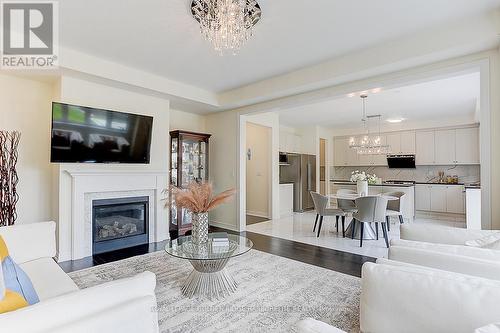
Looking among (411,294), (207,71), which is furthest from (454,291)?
(207,71)

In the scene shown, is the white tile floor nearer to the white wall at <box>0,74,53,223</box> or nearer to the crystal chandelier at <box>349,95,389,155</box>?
the crystal chandelier at <box>349,95,389,155</box>

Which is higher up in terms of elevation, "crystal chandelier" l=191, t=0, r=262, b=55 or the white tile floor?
"crystal chandelier" l=191, t=0, r=262, b=55

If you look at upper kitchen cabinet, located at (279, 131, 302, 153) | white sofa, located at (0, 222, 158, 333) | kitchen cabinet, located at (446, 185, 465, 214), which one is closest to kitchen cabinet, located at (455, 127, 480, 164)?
kitchen cabinet, located at (446, 185, 465, 214)

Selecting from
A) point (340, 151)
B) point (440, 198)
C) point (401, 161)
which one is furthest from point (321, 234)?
point (340, 151)

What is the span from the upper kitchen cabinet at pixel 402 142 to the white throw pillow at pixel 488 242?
638cm

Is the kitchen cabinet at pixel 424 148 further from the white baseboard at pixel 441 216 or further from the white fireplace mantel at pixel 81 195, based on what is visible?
the white fireplace mantel at pixel 81 195

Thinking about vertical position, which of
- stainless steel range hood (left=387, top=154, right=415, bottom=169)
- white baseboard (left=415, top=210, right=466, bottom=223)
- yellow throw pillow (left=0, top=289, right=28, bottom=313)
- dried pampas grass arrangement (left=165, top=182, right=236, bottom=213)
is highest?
stainless steel range hood (left=387, top=154, right=415, bottom=169)

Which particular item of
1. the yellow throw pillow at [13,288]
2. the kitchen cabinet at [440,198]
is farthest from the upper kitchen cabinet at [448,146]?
the yellow throw pillow at [13,288]

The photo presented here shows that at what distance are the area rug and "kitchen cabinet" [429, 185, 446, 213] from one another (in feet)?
18.1

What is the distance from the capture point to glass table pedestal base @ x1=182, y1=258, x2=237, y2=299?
8.20 feet

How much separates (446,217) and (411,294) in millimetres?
7260

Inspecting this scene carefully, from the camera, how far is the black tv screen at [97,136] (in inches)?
131

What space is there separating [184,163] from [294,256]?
9.43ft

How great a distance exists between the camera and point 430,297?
43.7 inches
